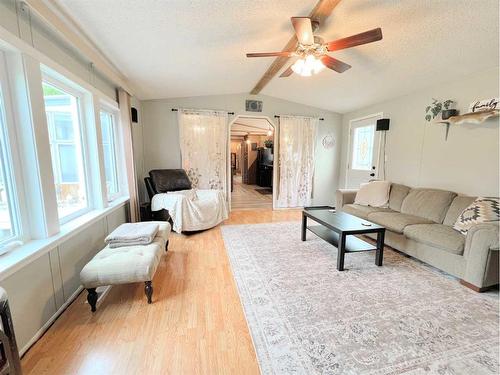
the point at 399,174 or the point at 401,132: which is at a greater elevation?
the point at 401,132

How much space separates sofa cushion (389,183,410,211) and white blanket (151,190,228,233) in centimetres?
279

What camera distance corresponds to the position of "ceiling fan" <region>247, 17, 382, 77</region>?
1753 mm

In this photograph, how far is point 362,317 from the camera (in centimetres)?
174

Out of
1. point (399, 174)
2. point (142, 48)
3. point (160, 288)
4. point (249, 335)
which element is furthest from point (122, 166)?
point (399, 174)

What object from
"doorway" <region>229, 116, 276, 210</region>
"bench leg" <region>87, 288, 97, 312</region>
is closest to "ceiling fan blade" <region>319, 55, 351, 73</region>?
"bench leg" <region>87, 288, 97, 312</region>

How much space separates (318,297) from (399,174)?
116 inches

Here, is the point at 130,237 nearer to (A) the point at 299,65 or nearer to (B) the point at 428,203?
(A) the point at 299,65

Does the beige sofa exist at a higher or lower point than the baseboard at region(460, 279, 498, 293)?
higher

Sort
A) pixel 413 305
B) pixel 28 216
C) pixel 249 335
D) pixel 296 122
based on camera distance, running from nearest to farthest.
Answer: pixel 249 335 → pixel 28 216 → pixel 413 305 → pixel 296 122

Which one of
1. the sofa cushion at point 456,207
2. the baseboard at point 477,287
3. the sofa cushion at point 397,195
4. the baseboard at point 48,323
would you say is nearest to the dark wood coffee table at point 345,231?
the baseboard at point 477,287

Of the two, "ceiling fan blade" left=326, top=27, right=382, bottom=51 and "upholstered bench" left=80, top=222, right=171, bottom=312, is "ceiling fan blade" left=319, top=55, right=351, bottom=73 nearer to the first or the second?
"ceiling fan blade" left=326, top=27, right=382, bottom=51

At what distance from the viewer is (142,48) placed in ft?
7.76

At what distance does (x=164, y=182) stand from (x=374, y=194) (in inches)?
141

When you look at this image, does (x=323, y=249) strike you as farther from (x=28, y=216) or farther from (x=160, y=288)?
(x=28, y=216)
